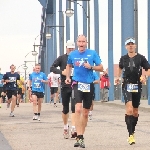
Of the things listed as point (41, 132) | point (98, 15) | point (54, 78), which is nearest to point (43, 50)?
point (98, 15)

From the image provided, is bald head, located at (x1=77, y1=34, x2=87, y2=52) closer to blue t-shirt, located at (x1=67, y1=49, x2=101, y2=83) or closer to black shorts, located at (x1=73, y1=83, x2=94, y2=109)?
blue t-shirt, located at (x1=67, y1=49, x2=101, y2=83)

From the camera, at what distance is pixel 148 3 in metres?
27.9

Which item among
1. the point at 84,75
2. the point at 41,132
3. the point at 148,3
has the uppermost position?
the point at 148,3

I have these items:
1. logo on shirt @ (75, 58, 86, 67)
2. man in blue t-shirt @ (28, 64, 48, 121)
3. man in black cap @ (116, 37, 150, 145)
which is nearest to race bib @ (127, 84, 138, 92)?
Result: man in black cap @ (116, 37, 150, 145)

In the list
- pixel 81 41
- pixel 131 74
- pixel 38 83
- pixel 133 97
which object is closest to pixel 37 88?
pixel 38 83

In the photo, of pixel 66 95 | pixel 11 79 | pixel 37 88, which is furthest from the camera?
pixel 11 79

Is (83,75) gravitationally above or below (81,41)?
below

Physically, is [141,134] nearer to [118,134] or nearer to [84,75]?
[118,134]

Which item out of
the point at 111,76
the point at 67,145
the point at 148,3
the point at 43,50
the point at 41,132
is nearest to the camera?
the point at 67,145

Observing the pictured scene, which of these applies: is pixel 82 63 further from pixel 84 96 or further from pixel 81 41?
pixel 84 96

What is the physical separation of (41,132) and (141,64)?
3.52m

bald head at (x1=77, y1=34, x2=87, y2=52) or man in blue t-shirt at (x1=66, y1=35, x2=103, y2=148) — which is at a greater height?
bald head at (x1=77, y1=34, x2=87, y2=52)

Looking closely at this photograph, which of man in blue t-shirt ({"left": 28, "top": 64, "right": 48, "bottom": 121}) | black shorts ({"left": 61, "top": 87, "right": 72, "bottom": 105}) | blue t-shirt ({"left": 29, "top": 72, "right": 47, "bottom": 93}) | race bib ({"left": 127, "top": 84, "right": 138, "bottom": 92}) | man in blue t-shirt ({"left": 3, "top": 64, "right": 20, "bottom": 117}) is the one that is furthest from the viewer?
man in blue t-shirt ({"left": 3, "top": 64, "right": 20, "bottom": 117})

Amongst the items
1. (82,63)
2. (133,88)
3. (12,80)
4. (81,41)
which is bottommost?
(133,88)
